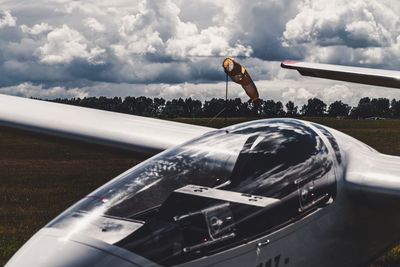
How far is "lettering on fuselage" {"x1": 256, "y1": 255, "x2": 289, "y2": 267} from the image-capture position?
540 cm

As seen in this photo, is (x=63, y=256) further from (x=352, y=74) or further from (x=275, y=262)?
(x=352, y=74)

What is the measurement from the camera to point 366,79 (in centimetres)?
1423

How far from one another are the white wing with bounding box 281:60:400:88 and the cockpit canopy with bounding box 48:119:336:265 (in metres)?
7.65

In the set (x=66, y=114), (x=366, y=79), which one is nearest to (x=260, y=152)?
(x=66, y=114)

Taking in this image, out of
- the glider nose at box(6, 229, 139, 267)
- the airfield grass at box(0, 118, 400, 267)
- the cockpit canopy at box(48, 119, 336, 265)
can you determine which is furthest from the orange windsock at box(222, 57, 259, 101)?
the glider nose at box(6, 229, 139, 267)

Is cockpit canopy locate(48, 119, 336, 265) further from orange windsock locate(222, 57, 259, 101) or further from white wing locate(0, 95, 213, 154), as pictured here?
orange windsock locate(222, 57, 259, 101)

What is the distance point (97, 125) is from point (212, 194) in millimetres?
5859

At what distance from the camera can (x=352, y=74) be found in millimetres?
14016

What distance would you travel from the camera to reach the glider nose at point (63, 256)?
4520mm

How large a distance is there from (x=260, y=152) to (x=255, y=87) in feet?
66.1

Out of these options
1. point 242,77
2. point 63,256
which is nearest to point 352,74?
point 63,256

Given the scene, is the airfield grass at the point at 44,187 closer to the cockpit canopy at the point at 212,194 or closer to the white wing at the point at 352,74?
the white wing at the point at 352,74

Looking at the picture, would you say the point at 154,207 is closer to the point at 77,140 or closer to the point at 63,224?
the point at 63,224

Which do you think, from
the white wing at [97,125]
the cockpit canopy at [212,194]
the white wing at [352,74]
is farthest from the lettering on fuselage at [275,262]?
the white wing at [352,74]
